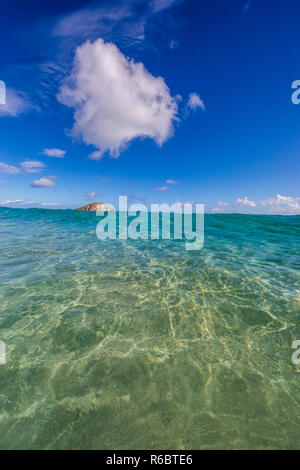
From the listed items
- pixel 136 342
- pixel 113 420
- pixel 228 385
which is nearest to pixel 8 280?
pixel 136 342

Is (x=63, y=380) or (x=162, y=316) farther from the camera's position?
(x=162, y=316)

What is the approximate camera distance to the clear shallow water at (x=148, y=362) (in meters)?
2.36

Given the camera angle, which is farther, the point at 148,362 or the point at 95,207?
the point at 95,207

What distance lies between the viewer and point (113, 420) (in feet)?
8.07

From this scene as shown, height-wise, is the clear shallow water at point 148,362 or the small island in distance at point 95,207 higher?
the small island in distance at point 95,207

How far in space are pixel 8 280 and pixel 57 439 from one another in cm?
550

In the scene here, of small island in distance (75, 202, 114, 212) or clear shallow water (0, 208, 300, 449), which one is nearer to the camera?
clear shallow water (0, 208, 300, 449)

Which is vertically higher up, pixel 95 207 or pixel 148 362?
pixel 95 207

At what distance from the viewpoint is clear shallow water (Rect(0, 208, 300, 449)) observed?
7.75ft

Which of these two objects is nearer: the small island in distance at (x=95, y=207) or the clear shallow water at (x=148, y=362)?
the clear shallow water at (x=148, y=362)

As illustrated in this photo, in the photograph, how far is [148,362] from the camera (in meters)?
3.29

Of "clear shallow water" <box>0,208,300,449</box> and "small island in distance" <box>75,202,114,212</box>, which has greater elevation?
"small island in distance" <box>75,202,114,212</box>
